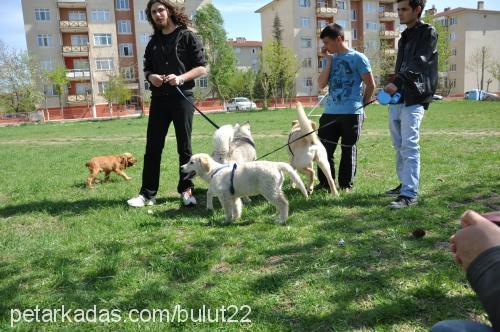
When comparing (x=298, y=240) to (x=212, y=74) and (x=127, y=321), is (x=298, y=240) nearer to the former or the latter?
(x=127, y=321)

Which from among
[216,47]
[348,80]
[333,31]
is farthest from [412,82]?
[216,47]

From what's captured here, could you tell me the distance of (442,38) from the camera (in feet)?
198

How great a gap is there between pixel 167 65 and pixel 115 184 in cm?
344

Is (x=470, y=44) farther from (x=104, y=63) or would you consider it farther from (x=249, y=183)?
(x=249, y=183)

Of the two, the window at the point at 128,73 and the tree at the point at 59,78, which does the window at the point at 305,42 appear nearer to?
the window at the point at 128,73

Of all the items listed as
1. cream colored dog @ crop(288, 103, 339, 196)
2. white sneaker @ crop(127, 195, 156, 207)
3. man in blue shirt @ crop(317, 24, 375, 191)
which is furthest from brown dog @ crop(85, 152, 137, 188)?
man in blue shirt @ crop(317, 24, 375, 191)

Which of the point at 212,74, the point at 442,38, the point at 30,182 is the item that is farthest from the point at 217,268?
the point at 442,38

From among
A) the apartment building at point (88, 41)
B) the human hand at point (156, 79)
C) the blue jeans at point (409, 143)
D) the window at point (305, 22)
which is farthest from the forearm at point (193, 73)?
the window at point (305, 22)

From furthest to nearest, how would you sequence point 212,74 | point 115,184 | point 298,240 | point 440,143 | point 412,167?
point 212,74 → point 440,143 → point 115,184 → point 412,167 → point 298,240

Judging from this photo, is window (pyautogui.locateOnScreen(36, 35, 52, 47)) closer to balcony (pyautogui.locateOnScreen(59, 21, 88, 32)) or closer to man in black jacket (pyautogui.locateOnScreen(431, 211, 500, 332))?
balcony (pyautogui.locateOnScreen(59, 21, 88, 32))

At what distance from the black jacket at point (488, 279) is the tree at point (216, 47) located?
56.3 meters

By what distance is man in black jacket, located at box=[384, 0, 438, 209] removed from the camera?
4.94m

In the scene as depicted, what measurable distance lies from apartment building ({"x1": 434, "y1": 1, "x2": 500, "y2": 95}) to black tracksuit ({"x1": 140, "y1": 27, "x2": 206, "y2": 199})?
77.0 m

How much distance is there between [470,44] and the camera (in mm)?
73375
